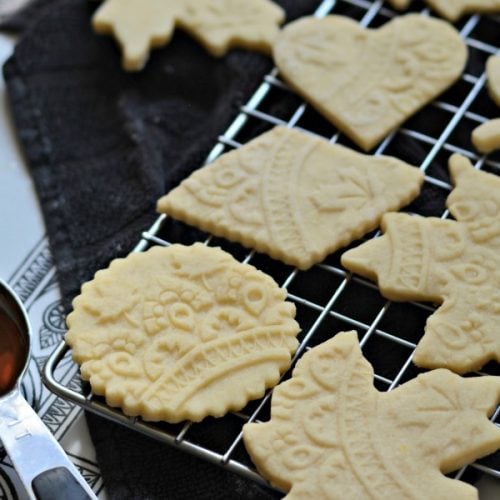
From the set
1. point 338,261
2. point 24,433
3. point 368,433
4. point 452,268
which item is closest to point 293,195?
point 338,261

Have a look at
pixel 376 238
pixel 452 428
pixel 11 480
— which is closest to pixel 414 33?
pixel 376 238

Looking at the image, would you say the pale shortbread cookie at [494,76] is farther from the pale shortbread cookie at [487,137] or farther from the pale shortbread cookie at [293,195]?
the pale shortbread cookie at [293,195]

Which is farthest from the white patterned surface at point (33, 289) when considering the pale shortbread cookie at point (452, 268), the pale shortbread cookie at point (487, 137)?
the pale shortbread cookie at point (487, 137)

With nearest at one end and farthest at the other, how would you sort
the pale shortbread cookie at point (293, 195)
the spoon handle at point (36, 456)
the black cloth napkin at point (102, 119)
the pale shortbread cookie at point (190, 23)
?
1. the spoon handle at point (36, 456)
2. the pale shortbread cookie at point (293, 195)
3. the black cloth napkin at point (102, 119)
4. the pale shortbread cookie at point (190, 23)

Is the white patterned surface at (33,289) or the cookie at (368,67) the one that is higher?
the cookie at (368,67)

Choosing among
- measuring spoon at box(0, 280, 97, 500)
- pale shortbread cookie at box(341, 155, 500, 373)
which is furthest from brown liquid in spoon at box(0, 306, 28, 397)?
pale shortbread cookie at box(341, 155, 500, 373)

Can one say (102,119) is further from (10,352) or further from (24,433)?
(24,433)
